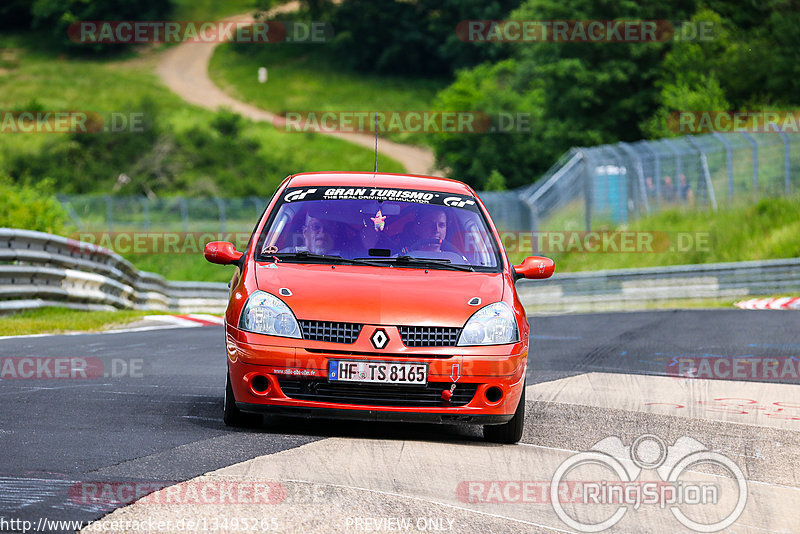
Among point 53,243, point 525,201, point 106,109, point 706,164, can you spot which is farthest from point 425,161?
point 53,243

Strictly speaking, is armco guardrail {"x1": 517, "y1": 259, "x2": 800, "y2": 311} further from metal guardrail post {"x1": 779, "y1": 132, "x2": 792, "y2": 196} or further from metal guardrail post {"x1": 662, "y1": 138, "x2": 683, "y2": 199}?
metal guardrail post {"x1": 662, "y1": 138, "x2": 683, "y2": 199}

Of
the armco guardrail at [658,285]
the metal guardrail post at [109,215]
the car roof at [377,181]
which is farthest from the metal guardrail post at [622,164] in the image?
the car roof at [377,181]

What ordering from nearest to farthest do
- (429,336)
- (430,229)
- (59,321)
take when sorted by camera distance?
1. (429,336)
2. (430,229)
3. (59,321)

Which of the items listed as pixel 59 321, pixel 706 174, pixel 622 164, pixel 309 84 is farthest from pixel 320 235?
pixel 309 84

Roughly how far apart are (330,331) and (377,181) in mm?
1790

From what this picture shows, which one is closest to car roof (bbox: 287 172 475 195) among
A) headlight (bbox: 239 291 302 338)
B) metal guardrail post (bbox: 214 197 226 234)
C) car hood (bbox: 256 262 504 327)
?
car hood (bbox: 256 262 504 327)

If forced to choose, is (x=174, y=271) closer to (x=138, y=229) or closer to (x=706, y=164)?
(x=138, y=229)

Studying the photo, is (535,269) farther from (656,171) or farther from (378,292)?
(656,171)

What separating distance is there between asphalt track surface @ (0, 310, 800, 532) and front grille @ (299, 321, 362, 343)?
56 cm

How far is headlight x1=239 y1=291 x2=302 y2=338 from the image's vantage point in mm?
6879

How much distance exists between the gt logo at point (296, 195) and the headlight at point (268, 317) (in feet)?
4.07

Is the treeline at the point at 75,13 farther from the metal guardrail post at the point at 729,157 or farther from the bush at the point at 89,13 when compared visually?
the metal guardrail post at the point at 729,157

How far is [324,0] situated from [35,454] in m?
97.0

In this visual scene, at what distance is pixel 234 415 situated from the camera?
23.7ft
